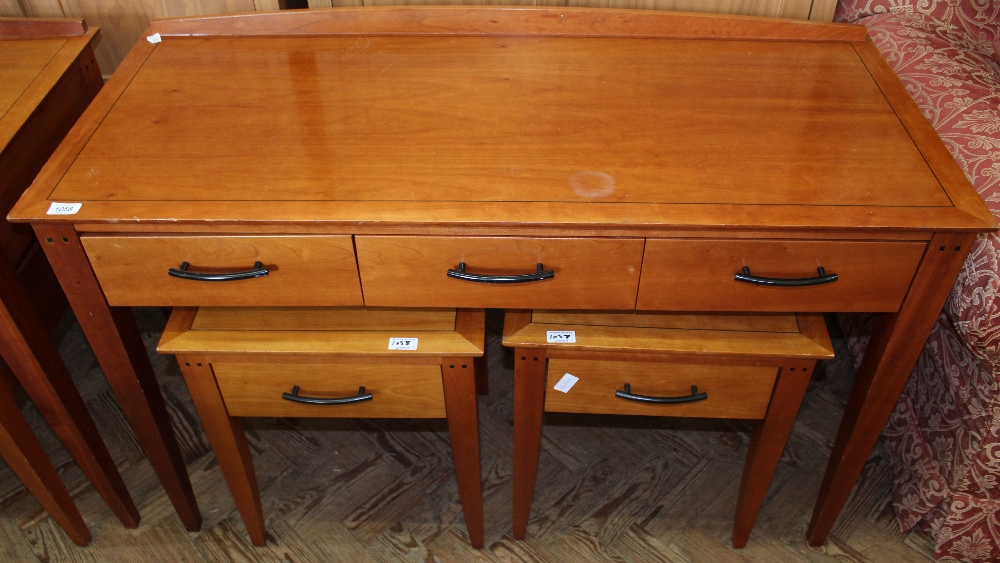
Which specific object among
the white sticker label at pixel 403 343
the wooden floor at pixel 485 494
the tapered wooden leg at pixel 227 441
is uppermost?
the white sticker label at pixel 403 343

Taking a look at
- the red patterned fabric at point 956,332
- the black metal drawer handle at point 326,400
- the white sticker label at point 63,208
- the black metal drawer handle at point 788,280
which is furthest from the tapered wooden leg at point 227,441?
the red patterned fabric at point 956,332

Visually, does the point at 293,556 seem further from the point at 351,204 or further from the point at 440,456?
the point at 351,204

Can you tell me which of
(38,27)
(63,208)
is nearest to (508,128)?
(63,208)

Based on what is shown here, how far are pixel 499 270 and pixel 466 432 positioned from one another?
311 mm

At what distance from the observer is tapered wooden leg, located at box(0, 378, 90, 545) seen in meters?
1.19

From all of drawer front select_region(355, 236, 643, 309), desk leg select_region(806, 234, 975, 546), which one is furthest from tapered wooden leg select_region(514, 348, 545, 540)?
desk leg select_region(806, 234, 975, 546)

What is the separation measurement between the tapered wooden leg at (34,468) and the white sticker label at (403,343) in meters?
0.57

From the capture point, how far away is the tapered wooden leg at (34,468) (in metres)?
1.19

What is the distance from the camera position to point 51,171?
104cm

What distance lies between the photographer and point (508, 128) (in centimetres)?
112

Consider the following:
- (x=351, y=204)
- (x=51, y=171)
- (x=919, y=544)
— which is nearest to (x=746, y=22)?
(x=351, y=204)

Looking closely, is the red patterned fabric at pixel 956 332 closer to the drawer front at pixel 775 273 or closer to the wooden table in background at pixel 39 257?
the drawer front at pixel 775 273

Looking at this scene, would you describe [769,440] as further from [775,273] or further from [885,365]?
[775,273]

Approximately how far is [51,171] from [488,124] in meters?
0.57
